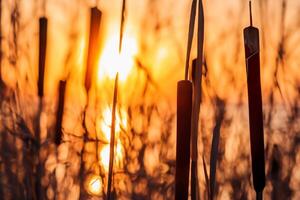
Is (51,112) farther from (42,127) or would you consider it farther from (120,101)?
(120,101)

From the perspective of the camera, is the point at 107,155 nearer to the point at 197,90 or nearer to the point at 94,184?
the point at 94,184

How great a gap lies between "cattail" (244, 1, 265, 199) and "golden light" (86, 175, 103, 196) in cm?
50

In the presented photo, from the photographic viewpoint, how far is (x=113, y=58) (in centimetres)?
126

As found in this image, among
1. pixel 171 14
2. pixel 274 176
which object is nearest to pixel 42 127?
pixel 171 14

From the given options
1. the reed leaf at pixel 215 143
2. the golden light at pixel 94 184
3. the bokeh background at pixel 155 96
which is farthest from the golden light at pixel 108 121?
the reed leaf at pixel 215 143

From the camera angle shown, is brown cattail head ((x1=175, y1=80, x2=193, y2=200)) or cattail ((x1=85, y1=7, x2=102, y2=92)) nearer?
brown cattail head ((x1=175, y1=80, x2=193, y2=200))

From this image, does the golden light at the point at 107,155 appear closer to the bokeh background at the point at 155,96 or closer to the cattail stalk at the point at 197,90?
the bokeh background at the point at 155,96

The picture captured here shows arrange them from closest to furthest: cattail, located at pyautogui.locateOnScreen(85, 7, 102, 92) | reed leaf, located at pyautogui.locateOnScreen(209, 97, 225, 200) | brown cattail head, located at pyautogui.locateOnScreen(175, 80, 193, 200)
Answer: brown cattail head, located at pyautogui.locateOnScreen(175, 80, 193, 200), reed leaf, located at pyautogui.locateOnScreen(209, 97, 225, 200), cattail, located at pyautogui.locateOnScreen(85, 7, 102, 92)

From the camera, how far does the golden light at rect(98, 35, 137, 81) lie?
127 centimetres

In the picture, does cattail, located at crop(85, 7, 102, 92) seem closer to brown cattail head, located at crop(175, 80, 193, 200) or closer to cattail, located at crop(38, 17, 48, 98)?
cattail, located at crop(38, 17, 48, 98)

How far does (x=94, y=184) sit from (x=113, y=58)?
13.9 inches

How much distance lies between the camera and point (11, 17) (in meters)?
1.38

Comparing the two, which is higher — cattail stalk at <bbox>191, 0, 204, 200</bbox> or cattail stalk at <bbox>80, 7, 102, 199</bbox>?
cattail stalk at <bbox>80, 7, 102, 199</bbox>

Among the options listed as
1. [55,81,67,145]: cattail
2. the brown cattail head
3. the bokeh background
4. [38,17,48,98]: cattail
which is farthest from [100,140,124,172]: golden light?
the brown cattail head
